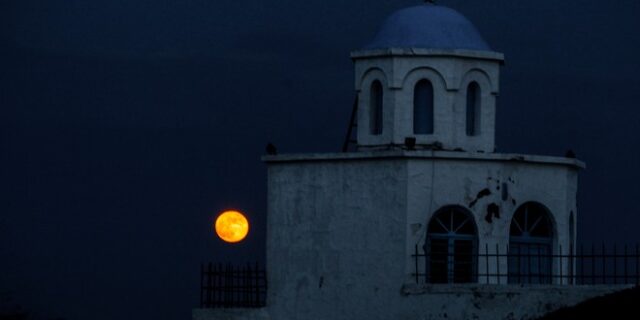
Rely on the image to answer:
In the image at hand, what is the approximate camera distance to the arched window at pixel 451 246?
50750 mm

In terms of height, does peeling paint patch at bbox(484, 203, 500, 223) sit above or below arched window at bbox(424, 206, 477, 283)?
above

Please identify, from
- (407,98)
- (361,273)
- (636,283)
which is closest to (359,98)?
(407,98)

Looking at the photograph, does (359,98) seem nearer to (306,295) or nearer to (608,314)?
→ (306,295)

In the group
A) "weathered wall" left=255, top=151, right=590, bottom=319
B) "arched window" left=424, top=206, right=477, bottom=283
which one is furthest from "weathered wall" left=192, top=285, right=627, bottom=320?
"arched window" left=424, top=206, right=477, bottom=283

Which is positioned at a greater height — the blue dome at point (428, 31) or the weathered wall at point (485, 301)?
the blue dome at point (428, 31)

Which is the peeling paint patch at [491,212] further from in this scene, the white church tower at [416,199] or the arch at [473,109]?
the arch at [473,109]

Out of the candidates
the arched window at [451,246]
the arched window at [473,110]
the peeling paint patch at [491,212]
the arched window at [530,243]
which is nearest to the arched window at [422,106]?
the arched window at [473,110]

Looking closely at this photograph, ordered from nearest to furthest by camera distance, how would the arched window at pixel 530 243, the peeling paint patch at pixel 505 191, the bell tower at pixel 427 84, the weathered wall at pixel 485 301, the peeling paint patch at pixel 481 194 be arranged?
1. the weathered wall at pixel 485 301
2. the peeling paint patch at pixel 481 194
3. the peeling paint patch at pixel 505 191
4. the arched window at pixel 530 243
5. the bell tower at pixel 427 84

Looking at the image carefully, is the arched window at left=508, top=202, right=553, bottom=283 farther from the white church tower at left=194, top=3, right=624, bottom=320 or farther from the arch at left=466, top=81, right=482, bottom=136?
the arch at left=466, top=81, right=482, bottom=136

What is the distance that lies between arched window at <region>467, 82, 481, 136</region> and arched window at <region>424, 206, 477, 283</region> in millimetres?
2507

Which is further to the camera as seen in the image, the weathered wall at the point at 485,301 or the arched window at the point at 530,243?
the arched window at the point at 530,243

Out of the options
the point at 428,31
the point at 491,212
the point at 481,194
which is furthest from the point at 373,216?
the point at 428,31

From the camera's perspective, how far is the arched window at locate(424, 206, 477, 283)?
50.8 m

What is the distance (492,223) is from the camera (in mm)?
51125
